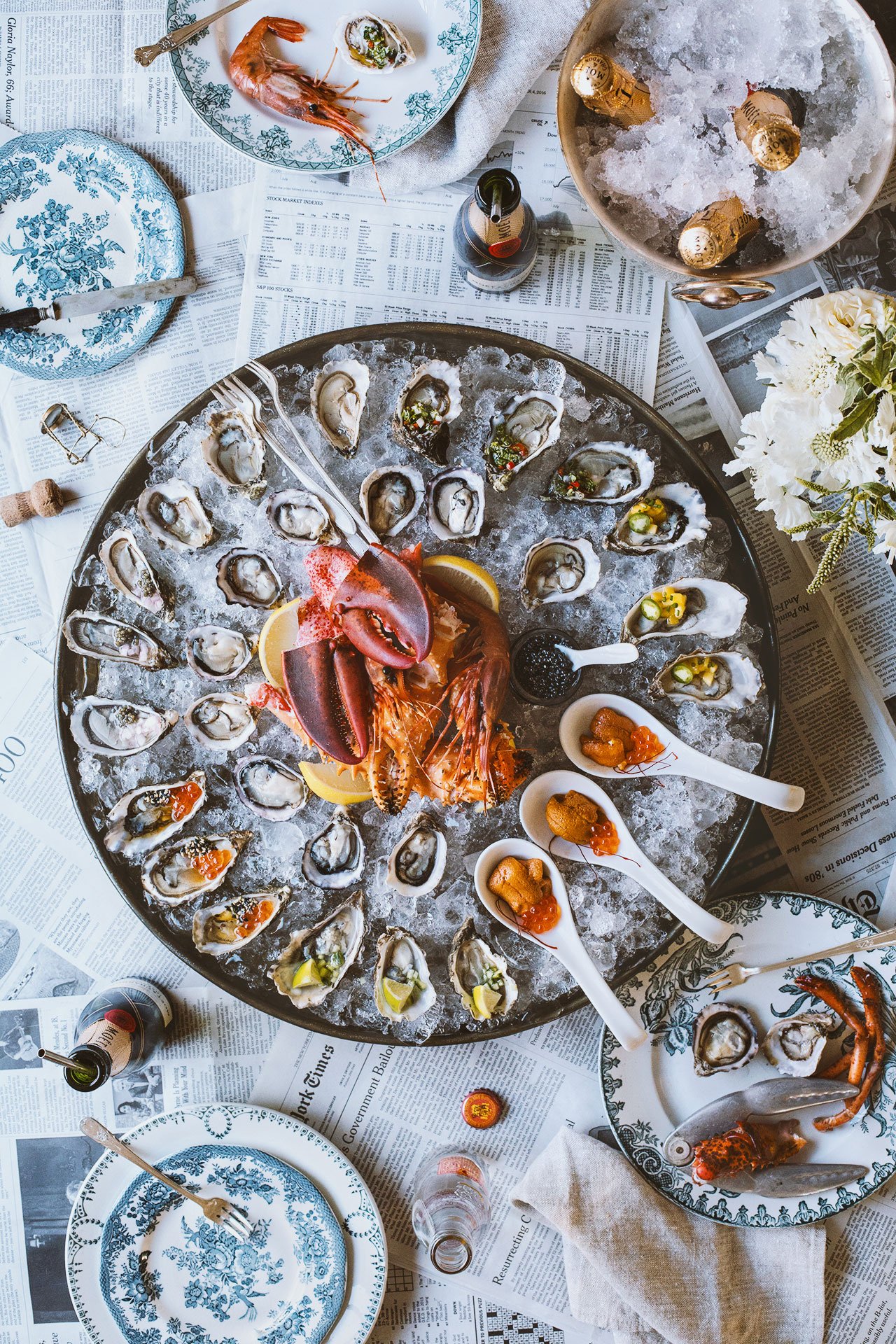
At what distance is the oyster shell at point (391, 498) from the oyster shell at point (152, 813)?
58cm

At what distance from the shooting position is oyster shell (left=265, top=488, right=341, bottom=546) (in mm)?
1734

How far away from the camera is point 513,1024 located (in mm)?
1729

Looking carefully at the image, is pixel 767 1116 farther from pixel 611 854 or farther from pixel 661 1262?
pixel 611 854

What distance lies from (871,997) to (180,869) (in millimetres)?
1347

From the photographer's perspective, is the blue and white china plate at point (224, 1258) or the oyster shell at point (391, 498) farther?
the blue and white china plate at point (224, 1258)

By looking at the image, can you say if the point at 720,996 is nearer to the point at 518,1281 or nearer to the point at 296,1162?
the point at 518,1281

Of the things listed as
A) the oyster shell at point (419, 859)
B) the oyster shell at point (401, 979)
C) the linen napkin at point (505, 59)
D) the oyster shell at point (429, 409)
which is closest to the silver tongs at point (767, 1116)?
→ the oyster shell at point (401, 979)

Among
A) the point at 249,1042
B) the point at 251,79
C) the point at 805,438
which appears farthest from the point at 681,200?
the point at 249,1042

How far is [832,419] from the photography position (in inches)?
51.1

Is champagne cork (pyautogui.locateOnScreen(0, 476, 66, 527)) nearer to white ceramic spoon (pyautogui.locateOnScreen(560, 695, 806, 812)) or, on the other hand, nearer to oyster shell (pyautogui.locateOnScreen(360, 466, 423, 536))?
oyster shell (pyautogui.locateOnScreen(360, 466, 423, 536))

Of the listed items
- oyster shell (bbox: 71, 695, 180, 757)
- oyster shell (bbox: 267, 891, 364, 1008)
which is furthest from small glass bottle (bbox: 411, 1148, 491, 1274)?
oyster shell (bbox: 71, 695, 180, 757)

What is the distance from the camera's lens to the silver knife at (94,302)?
1.85 m

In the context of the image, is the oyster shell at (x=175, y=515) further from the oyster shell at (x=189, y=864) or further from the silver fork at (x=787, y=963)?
the silver fork at (x=787, y=963)

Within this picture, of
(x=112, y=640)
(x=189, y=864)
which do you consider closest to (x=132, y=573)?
(x=112, y=640)
